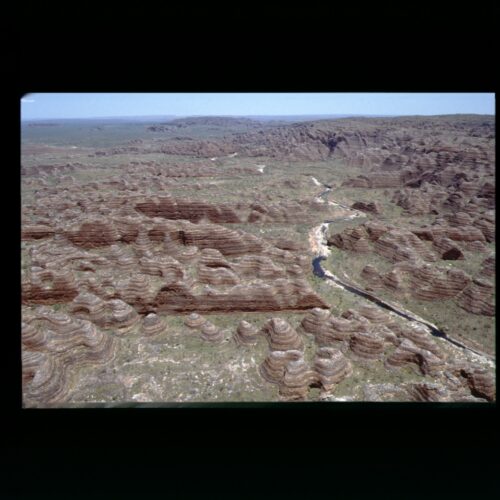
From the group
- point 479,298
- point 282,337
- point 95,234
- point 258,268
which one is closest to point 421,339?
point 282,337

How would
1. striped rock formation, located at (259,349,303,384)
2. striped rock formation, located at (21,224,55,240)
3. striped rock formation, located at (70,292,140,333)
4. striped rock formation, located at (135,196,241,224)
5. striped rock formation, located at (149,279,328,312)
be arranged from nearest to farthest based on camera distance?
1. striped rock formation, located at (259,349,303,384)
2. striped rock formation, located at (70,292,140,333)
3. striped rock formation, located at (149,279,328,312)
4. striped rock formation, located at (21,224,55,240)
5. striped rock formation, located at (135,196,241,224)

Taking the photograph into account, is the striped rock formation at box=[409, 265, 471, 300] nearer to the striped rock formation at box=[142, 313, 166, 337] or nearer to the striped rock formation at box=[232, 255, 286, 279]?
the striped rock formation at box=[232, 255, 286, 279]

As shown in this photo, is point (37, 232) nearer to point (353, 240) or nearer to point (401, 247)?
point (353, 240)

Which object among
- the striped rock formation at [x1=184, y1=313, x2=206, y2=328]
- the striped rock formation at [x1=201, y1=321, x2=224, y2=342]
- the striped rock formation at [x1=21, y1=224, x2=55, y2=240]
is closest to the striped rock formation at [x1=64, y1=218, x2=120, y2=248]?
the striped rock formation at [x1=21, y1=224, x2=55, y2=240]

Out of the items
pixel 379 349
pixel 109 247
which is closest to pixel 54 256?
pixel 109 247

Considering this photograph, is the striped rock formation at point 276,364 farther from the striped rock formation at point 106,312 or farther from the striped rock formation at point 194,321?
the striped rock formation at point 106,312
